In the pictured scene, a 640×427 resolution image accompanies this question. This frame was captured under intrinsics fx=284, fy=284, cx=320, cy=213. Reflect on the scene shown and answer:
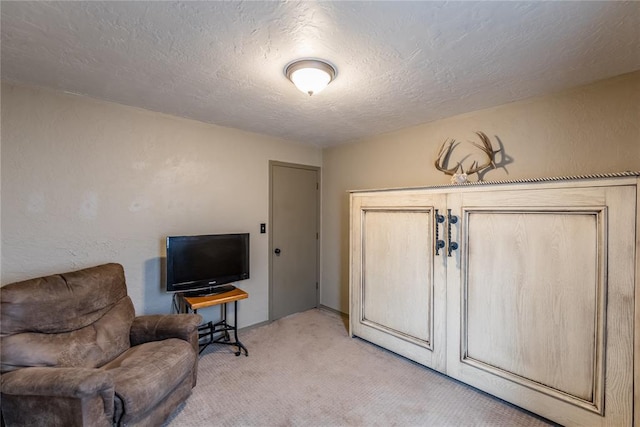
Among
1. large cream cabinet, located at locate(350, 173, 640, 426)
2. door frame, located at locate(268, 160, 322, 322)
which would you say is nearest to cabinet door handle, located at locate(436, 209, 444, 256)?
large cream cabinet, located at locate(350, 173, 640, 426)

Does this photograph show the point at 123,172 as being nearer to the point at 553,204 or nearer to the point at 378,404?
the point at 378,404

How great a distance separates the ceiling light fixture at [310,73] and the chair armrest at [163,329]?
1962 millimetres

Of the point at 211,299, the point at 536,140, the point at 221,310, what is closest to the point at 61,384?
the point at 211,299

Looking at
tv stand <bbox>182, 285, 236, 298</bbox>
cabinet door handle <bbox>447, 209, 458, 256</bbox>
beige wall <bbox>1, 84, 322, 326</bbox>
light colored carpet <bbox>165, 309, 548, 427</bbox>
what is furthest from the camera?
tv stand <bbox>182, 285, 236, 298</bbox>

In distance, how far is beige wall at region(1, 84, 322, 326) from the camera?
7.02 ft

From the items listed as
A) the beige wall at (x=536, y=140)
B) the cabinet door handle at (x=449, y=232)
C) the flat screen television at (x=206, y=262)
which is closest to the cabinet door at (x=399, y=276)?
the cabinet door handle at (x=449, y=232)

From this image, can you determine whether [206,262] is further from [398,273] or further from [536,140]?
[536,140]

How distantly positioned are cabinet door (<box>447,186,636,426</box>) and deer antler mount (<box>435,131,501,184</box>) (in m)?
0.40

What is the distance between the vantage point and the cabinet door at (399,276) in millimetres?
2486

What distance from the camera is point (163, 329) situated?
2.20 m

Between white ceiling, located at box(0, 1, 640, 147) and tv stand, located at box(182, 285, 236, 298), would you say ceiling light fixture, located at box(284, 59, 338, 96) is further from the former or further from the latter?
tv stand, located at box(182, 285, 236, 298)

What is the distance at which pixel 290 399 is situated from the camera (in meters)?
2.15

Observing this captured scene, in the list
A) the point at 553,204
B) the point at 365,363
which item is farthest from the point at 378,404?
the point at 553,204

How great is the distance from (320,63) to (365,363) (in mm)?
2546
